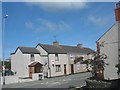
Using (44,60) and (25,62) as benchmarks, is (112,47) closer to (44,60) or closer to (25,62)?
(25,62)

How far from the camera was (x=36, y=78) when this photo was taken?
21.8 meters

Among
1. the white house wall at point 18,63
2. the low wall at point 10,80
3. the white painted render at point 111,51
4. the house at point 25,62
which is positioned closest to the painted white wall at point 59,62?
the house at point 25,62

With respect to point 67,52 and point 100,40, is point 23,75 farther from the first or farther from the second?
point 100,40

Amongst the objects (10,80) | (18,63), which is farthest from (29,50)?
(10,80)

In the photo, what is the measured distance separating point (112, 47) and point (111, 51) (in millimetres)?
216

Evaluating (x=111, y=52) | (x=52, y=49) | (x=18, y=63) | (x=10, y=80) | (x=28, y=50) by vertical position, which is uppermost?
(x=52, y=49)

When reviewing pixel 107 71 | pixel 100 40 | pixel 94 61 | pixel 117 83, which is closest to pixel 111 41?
pixel 100 40

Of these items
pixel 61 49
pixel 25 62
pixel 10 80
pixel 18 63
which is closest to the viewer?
pixel 10 80

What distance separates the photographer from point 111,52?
12.9 meters

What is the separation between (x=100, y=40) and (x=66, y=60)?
50.5ft

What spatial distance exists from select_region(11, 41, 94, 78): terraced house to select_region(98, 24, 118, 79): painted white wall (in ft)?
32.1

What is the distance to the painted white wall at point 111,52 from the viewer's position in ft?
41.9

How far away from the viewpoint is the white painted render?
41.9 feet

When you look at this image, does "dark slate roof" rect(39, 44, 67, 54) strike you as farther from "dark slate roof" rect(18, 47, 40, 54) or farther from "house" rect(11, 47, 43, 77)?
"house" rect(11, 47, 43, 77)
